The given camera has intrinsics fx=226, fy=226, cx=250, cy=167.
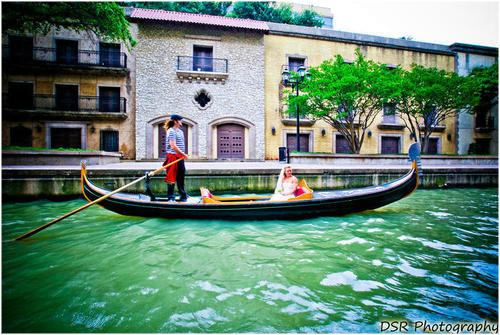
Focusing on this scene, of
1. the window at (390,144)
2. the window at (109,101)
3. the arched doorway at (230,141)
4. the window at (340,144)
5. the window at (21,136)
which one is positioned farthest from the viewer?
the window at (390,144)

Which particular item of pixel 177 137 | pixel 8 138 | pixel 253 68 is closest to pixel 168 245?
pixel 177 137

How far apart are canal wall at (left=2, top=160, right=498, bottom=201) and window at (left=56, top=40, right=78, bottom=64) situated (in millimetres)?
9805

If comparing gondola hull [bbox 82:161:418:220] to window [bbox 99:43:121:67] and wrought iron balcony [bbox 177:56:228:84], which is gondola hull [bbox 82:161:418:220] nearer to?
wrought iron balcony [bbox 177:56:228:84]

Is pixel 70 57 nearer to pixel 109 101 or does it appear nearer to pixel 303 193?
pixel 109 101

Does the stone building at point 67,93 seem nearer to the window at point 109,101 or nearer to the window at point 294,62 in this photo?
the window at point 109,101

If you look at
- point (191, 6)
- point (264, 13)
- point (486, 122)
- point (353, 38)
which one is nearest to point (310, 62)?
point (353, 38)

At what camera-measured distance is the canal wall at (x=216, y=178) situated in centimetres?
570

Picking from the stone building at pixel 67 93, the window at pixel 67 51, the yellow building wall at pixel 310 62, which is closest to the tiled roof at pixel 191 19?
the yellow building wall at pixel 310 62

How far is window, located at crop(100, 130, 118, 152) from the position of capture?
44.3 ft

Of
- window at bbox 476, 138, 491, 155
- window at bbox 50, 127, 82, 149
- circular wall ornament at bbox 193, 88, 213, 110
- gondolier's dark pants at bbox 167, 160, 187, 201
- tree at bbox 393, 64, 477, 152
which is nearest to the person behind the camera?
gondolier's dark pants at bbox 167, 160, 187, 201

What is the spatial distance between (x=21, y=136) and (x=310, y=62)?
1794 cm

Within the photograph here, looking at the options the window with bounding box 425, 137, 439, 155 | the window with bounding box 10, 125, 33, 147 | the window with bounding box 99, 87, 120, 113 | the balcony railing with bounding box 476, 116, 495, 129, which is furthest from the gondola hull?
the balcony railing with bounding box 476, 116, 495, 129

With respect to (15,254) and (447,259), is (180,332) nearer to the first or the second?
(15,254)

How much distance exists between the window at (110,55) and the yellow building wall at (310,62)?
9.13 metres
